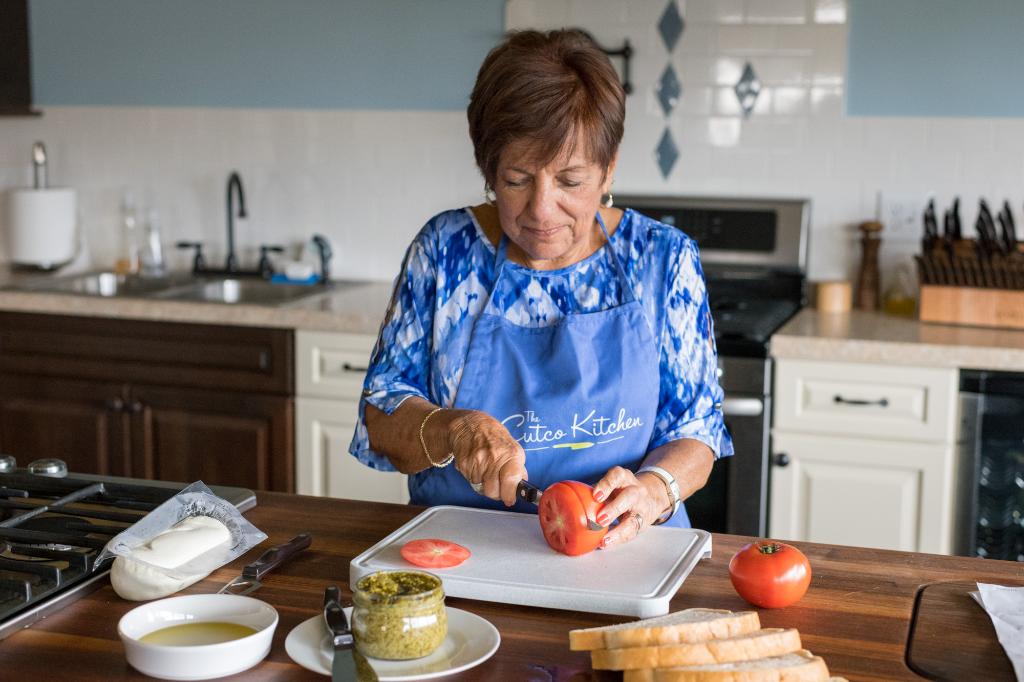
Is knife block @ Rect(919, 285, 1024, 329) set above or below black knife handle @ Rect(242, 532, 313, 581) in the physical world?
above

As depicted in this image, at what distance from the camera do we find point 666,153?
376cm

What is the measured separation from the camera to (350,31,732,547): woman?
183cm

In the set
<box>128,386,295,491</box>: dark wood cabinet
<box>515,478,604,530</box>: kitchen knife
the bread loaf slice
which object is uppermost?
<box>515,478,604,530</box>: kitchen knife

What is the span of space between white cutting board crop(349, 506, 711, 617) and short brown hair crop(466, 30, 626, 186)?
1.89ft

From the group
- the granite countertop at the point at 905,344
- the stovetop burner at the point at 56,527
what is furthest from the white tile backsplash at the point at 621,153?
the stovetop burner at the point at 56,527

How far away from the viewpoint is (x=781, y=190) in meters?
3.68

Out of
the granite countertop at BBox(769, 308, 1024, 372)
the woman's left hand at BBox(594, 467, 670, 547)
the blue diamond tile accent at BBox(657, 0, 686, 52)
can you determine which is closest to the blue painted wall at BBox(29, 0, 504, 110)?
the blue diamond tile accent at BBox(657, 0, 686, 52)

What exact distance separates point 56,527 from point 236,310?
6.31 ft

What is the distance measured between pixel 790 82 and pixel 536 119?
200 centimetres

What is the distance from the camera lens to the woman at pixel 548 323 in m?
1.83

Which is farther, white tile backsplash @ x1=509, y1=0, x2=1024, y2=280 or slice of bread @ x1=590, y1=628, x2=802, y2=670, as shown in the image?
white tile backsplash @ x1=509, y1=0, x2=1024, y2=280

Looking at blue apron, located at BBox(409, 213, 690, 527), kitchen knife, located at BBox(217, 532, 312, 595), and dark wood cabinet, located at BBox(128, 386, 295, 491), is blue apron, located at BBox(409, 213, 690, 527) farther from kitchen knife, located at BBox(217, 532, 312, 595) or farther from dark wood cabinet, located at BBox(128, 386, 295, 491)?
dark wood cabinet, located at BBox(128, 386, 295, 491)

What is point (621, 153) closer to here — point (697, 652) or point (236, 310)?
point (236, 310)

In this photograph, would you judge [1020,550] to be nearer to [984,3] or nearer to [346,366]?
[984,3]
